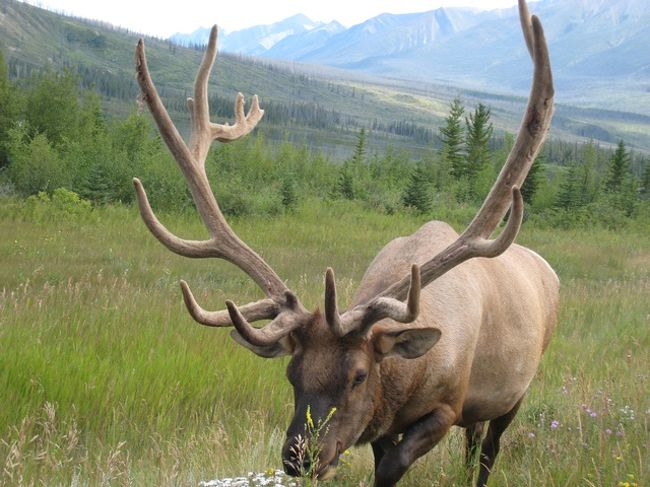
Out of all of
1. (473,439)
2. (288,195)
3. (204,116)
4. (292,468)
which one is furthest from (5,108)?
(292,468)

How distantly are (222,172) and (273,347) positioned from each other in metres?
24.2

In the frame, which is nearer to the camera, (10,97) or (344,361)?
(344,361)

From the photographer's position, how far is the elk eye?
3.48m

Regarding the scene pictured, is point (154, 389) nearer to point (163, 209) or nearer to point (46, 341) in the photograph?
point (46, 341)

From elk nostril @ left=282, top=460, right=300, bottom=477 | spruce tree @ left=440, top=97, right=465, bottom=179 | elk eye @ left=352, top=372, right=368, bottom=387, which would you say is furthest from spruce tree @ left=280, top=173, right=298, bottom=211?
spruce tree @ left=440, top=97, right=465, bottom=179

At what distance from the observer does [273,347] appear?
3.68 metres

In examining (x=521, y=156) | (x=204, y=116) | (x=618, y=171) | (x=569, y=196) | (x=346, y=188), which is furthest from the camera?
(x=618, y=171)

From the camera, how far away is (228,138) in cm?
524

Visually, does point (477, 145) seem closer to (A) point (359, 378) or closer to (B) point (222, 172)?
(B) point (222, 172)

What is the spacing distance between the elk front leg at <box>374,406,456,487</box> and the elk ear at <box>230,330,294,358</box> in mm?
678

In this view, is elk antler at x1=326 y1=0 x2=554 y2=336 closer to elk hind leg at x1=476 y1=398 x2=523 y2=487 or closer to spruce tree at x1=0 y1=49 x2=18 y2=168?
elk hind leg at x1=476 y1=398 x2=523 y2=487

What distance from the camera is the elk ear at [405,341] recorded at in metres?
3.48

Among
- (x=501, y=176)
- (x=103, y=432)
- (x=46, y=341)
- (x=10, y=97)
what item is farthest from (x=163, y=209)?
(x=501, y=176)

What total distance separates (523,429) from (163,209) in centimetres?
1554
